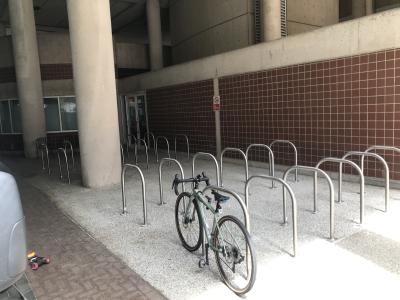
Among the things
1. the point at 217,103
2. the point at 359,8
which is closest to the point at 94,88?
the point at 217,103

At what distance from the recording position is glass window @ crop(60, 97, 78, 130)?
548 inches

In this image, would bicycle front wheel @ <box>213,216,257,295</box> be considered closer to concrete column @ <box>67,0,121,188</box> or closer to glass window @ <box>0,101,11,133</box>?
concrete column @ <box>67,0,121,188</box>

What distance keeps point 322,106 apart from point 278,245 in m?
3.96

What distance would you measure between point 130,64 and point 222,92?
7650mm

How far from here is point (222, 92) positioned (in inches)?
368

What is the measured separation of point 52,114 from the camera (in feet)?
45.4

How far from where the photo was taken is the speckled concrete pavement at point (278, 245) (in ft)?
9.81

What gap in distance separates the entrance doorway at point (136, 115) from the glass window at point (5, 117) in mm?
4812

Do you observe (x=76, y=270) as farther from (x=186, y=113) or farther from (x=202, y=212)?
(x=186, y=113)

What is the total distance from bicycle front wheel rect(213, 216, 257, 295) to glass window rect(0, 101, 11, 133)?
13.8 m

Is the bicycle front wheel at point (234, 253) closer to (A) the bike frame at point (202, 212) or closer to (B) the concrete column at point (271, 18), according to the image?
(A) the bike frame at point (202, 212)

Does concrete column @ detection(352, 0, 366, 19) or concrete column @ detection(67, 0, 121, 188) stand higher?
concrete column @ detection(352, 0, 366, 19)

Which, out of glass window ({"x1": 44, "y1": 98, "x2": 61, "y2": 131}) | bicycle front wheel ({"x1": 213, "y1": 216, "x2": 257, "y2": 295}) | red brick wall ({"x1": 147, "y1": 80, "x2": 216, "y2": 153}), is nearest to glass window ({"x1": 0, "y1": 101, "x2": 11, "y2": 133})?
glass window ({"x1": 44, "y1": 98, "x2": 61, "y2": 131})

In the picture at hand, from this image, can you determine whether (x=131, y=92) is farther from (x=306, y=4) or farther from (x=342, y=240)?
(x=342, y=240)
